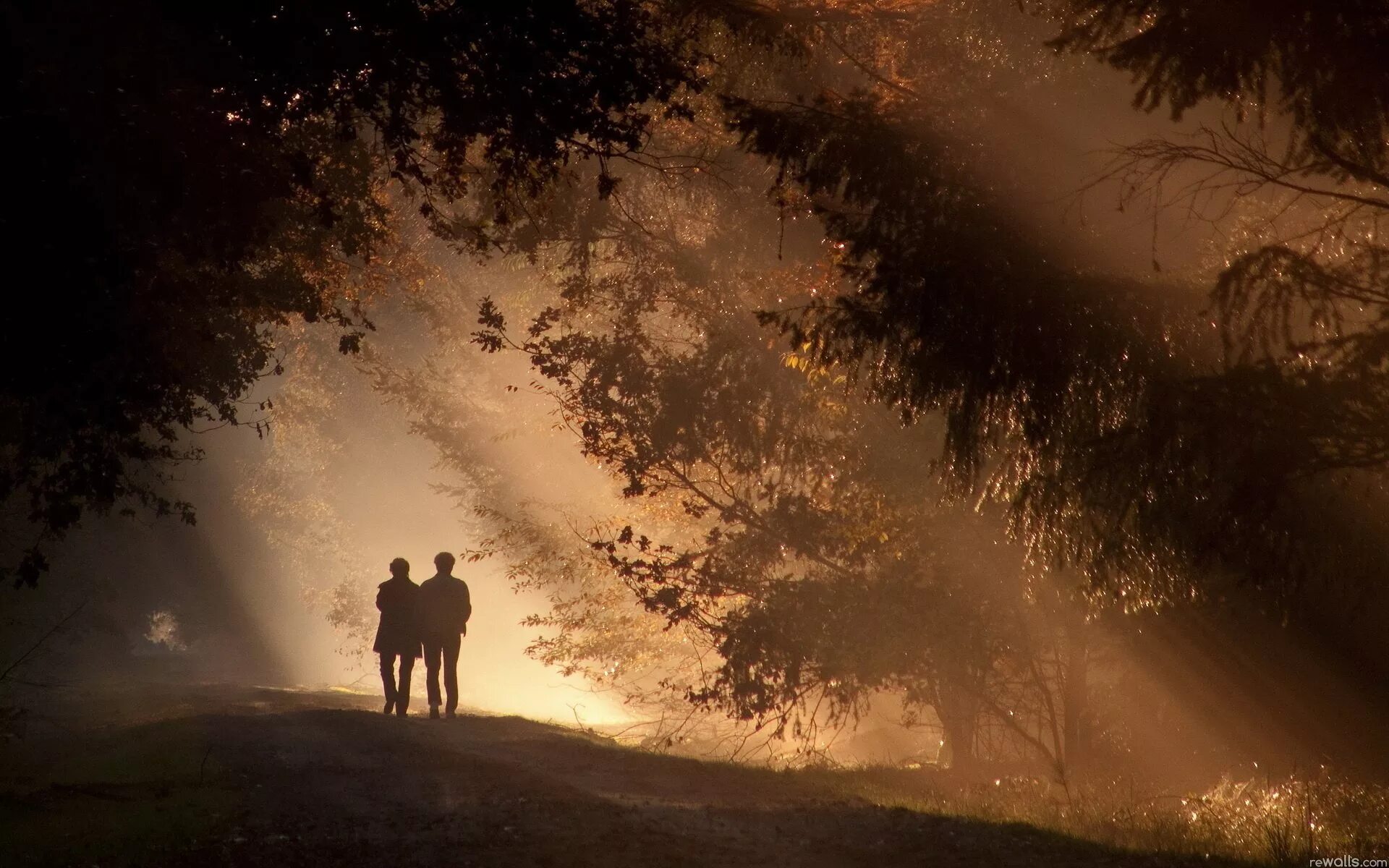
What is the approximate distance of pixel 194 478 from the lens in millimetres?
39469

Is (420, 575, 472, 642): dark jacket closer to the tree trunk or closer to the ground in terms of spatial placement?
the ground

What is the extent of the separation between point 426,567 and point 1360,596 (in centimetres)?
7140

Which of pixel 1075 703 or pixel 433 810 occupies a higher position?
pixel 1075 703

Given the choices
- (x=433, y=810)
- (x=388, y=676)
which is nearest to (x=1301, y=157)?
Result: (x=433, y=810)

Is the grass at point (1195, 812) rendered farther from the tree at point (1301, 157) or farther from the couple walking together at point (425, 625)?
the couple walking together at point (425, 625)

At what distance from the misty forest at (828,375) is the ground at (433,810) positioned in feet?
0.20

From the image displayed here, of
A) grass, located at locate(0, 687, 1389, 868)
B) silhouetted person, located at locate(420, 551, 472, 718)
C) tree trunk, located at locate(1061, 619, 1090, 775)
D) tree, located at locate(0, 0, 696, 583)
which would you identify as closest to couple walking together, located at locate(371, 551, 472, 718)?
silhouetted person, located at locate(420, 551, 472, 718)

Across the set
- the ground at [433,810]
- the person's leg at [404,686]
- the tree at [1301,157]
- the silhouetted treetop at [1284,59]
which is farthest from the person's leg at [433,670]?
the silhouetted treetop at [1284,59]

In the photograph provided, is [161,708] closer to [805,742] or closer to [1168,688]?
[805,742]

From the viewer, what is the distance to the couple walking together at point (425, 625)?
16.0 meters

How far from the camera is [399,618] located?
16.2 meters

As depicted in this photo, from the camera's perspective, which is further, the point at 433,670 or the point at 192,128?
the point at 433,670

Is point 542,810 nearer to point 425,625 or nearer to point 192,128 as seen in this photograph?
point 192,128

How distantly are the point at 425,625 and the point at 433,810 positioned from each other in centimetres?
851
